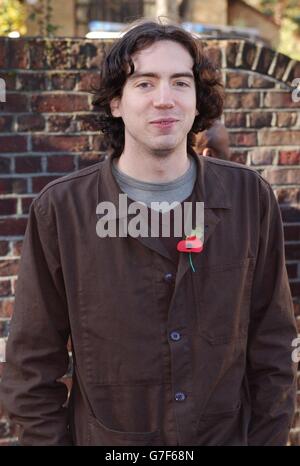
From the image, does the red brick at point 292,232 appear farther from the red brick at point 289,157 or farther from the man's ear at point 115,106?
the man's ear at point 115,106

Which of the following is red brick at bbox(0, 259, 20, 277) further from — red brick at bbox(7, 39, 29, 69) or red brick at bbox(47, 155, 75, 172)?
red brick at bbox(7, 39, 29, 69)

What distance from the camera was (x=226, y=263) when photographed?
1930 millimetres

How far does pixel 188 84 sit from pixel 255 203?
0.42 metres

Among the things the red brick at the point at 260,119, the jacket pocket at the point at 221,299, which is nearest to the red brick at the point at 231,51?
the red brick at the point at 260,119

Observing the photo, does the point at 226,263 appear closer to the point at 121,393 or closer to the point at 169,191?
the point at 169,191

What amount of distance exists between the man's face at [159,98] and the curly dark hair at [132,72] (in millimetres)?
27

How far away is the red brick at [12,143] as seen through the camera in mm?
2906

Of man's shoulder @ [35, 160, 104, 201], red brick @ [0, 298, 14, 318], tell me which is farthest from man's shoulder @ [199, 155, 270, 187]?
red brick @ [0, 298, 14, 318]

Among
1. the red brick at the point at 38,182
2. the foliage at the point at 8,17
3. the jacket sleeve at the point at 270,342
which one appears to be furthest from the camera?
the foliage at the point at 8,17

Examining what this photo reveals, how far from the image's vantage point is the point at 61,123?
2957 mm

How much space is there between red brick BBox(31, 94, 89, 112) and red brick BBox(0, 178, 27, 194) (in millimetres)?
330

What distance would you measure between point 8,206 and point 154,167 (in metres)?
1.21
